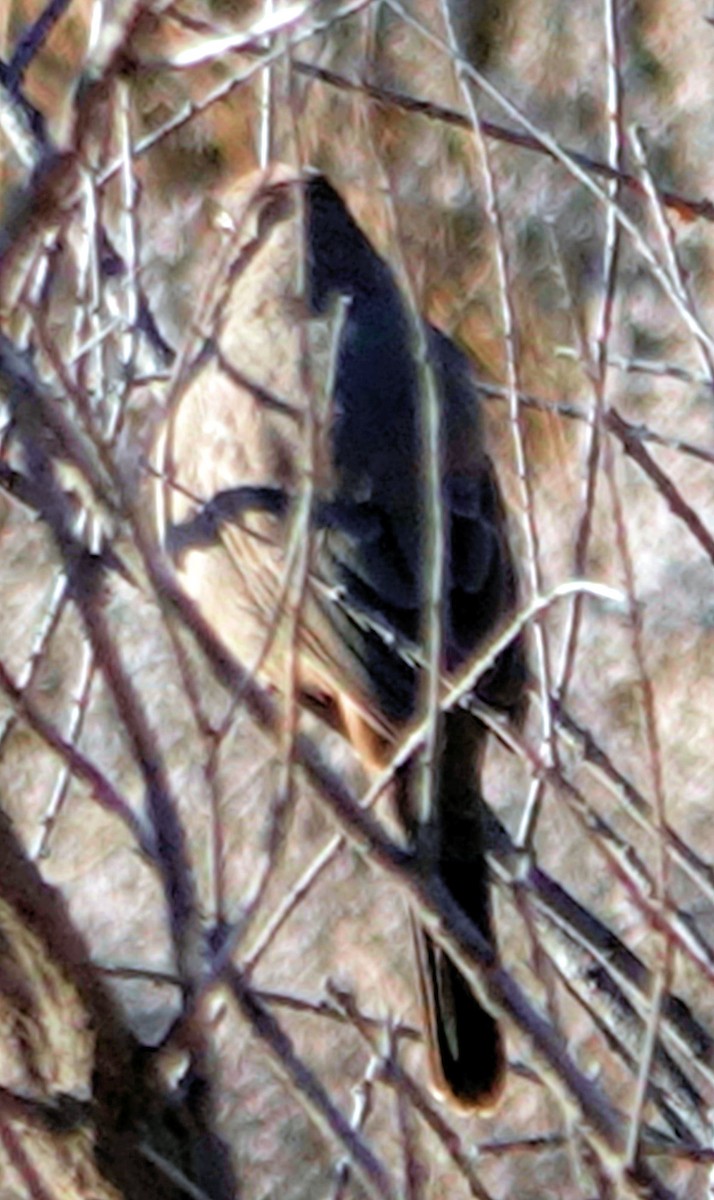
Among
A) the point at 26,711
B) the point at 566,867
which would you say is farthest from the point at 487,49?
the point at 26,711

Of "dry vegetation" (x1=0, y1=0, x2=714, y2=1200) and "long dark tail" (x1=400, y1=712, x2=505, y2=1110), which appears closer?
"dry vegetation" (x1=0, y1=0, x2=714, y2=1200)

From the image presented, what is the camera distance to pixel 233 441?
14.6 ft

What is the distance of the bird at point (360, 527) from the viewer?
3.90 metres

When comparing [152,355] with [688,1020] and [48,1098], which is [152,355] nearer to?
[688,1020]

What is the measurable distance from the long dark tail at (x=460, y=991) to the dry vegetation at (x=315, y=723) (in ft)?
0.26

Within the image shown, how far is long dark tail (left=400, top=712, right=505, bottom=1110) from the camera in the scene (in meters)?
3.84

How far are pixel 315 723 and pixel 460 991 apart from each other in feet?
6.90

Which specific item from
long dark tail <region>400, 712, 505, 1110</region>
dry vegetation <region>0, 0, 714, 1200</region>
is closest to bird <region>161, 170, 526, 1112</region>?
long dark tail <region>400, 712, 505, 1110</region>

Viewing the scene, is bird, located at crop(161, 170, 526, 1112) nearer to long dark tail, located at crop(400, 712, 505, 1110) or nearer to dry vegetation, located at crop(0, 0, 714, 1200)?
long dark tail, located at crop(400, 712, 505, 1110)

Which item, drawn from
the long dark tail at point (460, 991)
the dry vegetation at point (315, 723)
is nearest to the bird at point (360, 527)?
the long dark tail at point (460, 991)

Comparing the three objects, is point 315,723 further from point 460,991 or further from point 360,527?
point 460,991

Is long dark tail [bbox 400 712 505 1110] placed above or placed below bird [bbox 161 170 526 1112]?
below

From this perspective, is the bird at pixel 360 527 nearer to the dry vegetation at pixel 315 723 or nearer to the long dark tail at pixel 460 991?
the long dark tail at pixel 460 991

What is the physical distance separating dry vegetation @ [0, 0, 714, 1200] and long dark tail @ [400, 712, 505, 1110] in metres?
0.08
